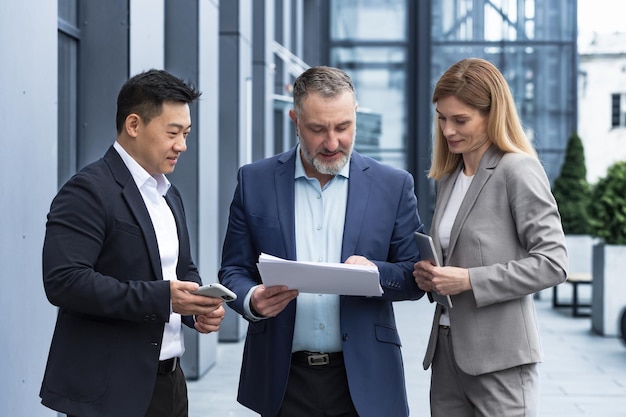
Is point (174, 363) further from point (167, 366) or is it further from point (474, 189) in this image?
point (474, 189)

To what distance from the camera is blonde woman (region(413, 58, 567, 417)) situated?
3383 millimetres

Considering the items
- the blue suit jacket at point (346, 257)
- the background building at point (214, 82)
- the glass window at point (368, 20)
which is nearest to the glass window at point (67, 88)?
the background building at point (214, 82)

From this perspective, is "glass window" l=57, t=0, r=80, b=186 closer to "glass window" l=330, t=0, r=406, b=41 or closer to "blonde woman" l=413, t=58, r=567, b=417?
"blonde woman" l=413, t=58, r=567, b=417

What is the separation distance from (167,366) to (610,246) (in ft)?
31.0

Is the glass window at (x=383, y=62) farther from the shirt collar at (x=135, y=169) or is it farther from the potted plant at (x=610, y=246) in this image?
the shirt collar at (x=135, y=169)

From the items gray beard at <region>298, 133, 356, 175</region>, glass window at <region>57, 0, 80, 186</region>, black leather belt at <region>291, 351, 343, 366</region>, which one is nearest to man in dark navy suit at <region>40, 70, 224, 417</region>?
black leather belt at <region>291, 351, 343, 366</region>

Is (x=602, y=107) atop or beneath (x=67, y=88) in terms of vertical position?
atop

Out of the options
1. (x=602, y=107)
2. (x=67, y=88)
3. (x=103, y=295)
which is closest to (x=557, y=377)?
(x=67, y=88)

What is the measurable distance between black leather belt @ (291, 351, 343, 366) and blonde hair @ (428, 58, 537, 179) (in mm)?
981

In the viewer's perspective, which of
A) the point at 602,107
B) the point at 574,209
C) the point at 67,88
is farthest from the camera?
the point at 602,107

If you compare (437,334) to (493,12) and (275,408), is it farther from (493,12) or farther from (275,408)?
(493,12)

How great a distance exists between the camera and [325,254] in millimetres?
3459

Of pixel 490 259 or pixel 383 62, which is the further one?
pixel 383 62

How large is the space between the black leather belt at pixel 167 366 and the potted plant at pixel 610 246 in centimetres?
925
